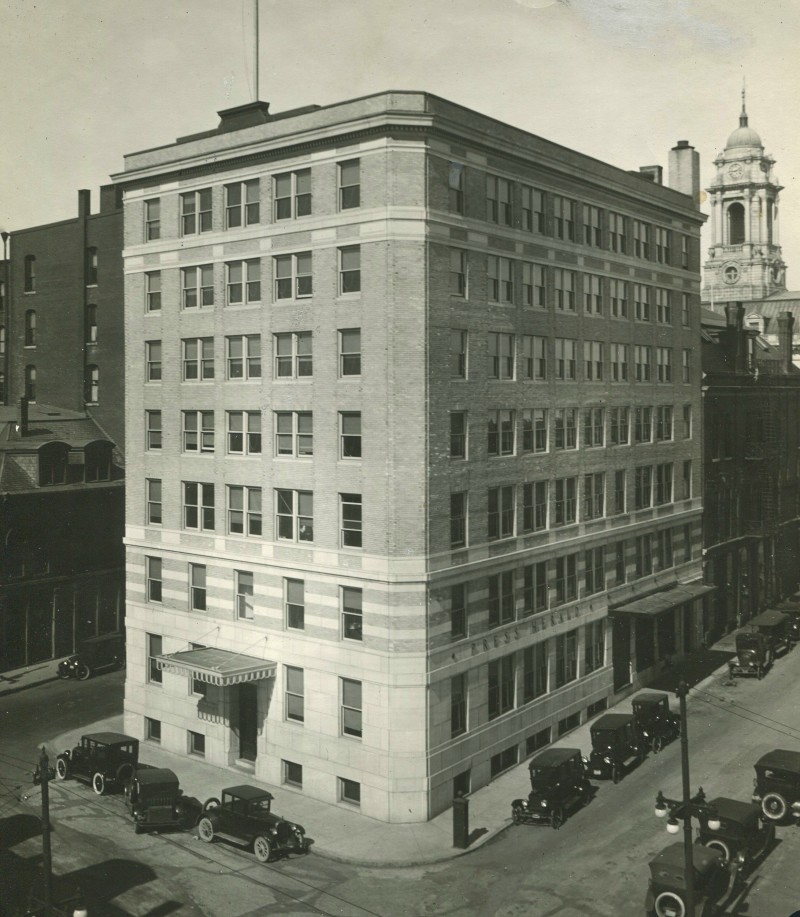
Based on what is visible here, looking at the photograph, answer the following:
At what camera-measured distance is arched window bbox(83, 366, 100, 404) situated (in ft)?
191

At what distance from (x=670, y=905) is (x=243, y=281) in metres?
Answer: 24.2

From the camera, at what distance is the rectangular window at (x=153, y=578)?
38.1m

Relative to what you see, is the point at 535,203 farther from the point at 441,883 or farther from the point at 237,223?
the point at 441,883

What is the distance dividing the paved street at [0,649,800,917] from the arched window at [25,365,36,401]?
3187 cm

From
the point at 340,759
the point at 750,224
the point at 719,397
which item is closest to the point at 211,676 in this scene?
the point at 340,759

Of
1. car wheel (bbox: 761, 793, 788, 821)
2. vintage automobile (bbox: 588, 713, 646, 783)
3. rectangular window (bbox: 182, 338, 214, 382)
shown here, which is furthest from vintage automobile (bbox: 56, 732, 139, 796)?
car wheel (bbox: 761, 793, 788, 821)

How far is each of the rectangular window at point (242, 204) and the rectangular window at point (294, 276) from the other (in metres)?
2.10

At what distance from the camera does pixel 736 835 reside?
25.8 meters

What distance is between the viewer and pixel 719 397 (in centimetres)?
5391

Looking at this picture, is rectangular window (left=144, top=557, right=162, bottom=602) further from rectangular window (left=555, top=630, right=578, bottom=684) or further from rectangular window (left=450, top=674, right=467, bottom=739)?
rectangular window (left=555, top=630, right=578, bottom=684)

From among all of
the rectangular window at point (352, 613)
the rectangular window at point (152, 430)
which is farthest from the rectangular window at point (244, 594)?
the rectangular window at point (152, 430)

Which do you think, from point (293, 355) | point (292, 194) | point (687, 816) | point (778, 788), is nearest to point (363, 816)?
point (687, 816)

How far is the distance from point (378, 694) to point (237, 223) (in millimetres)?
17565

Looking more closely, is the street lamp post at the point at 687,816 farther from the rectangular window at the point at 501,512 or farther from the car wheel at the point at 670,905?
the rectangular window at the point at 501,512
